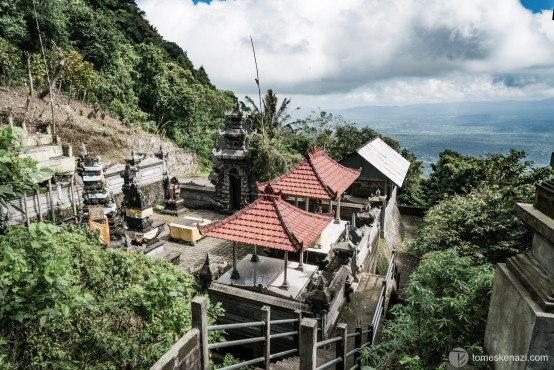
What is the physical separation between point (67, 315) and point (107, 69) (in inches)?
1432

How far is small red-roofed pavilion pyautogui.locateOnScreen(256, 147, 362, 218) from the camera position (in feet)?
39.7

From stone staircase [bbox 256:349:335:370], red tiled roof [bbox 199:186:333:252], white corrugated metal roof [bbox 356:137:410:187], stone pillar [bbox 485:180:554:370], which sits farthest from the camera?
white corrugated metal roof [bbox 356:137:410:187]

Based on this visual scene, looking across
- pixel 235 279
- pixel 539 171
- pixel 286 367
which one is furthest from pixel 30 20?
pixel 539 171

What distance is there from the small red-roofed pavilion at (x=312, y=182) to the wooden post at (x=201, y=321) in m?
8.22

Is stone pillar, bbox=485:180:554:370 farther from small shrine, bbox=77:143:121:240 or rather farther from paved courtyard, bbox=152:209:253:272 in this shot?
small shrine, bbox=77:143:121:240

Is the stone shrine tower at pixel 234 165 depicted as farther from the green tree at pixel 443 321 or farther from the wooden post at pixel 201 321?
the wooden post at pixel 201 321

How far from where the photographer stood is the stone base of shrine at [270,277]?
29.7ft

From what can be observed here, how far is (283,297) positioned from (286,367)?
8.44 ft

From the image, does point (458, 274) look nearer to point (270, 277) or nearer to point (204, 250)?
point (270, 277)

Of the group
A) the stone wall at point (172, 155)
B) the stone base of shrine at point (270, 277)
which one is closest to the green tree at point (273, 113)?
the stone wall at point (172, 155)

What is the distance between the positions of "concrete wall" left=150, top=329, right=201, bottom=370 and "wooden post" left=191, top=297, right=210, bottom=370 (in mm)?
48

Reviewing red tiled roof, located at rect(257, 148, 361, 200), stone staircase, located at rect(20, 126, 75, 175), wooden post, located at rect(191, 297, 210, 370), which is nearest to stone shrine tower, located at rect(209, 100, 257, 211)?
red tiled roof, located at rect(257, 148, 361, 200)

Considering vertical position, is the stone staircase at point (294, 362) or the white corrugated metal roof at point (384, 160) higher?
the white corrugated metal roof at point (384, 160)

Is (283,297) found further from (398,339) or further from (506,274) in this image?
(506,274)
